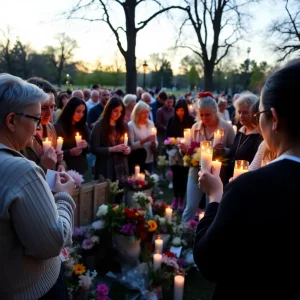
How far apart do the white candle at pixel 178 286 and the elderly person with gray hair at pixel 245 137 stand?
Answer: 53.8 inches

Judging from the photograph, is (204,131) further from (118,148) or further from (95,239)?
(95,239)

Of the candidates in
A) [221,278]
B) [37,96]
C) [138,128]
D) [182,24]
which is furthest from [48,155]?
[182,24]

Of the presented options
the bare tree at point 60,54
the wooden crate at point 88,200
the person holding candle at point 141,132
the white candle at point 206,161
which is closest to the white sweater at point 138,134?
the person holding candle at point 141,132

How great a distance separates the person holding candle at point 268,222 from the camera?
96 centimetres

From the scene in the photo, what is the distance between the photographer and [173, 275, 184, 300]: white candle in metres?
3.05

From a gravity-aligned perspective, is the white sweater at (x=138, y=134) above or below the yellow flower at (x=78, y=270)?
above

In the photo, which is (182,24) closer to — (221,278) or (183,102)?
(183,102)

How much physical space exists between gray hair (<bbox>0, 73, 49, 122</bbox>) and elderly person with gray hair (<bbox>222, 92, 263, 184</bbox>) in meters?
2.45

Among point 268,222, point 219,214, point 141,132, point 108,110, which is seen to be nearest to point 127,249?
point 108,110

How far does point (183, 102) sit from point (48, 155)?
3859 mm

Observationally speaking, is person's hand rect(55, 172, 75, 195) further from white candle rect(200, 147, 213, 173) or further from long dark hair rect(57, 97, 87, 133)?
long dark hair rect(57, 97, 87, 133)

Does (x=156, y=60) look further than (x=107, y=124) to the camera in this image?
Yes

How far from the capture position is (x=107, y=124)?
15.3 ft

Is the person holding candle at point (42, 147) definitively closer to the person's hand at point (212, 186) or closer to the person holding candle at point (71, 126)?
the person holding candle at point (71, 126)
